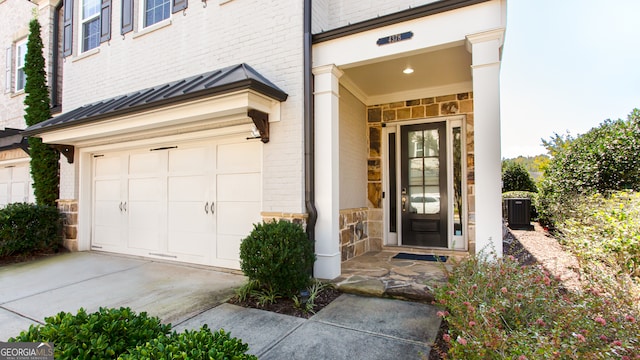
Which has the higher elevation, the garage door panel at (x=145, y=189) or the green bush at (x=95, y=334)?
the garage door panel at (x=145, y=189)

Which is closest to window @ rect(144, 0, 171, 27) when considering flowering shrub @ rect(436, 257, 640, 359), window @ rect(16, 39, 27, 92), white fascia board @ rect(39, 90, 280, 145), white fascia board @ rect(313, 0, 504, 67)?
white fascia board @ rect(39, 90, 280, 145)

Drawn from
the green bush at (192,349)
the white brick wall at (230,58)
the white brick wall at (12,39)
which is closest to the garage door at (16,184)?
the white brick wall at (12,39)

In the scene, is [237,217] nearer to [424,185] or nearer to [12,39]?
[424,185]

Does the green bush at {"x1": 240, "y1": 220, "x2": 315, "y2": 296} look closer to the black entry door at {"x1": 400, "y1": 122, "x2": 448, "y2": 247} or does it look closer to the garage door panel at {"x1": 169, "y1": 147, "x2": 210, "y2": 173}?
the garage door panel at {"x1": 169, "y1": 147, "x2": 210, "y2": 173}

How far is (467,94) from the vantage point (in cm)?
525

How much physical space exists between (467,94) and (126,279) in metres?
5.84

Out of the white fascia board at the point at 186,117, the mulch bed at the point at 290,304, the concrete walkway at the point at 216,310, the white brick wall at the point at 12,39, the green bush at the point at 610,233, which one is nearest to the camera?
the concrete walkway at the point at 216,310

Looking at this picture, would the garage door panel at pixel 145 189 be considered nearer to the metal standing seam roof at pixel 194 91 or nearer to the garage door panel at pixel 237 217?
the metal standing seam roof at pixel 194 91

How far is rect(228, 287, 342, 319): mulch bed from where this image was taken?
10.4 ft

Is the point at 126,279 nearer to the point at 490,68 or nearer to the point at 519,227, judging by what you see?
the point at 490,68

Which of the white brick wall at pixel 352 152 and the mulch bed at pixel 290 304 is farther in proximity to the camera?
the white brick wall at pixel 352 152

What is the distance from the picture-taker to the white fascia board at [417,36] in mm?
3355

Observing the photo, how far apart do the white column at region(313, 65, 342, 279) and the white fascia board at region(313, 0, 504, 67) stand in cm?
23

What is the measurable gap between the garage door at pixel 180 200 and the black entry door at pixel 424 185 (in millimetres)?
2677
